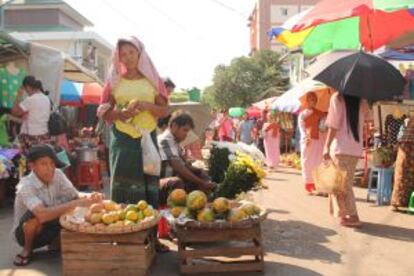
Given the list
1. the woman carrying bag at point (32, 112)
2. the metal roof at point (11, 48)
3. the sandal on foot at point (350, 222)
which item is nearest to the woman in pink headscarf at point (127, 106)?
the sandal on foot at point (350, 222)

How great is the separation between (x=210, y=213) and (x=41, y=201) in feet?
5.14

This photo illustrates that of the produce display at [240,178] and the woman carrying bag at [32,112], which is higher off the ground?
the woman carrying bag at [32,112]

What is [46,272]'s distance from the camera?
17.2ft

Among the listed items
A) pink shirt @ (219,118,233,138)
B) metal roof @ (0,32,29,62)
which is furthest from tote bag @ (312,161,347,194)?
pink shirt @ (219,118,233,138)

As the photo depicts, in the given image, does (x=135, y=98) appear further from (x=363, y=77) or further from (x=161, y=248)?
(x=363, y=77)

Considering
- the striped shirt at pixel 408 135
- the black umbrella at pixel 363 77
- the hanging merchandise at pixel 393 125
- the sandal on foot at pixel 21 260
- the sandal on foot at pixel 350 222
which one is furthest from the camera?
the hanging merchandise at pixel 393 125

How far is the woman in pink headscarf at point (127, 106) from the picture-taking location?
5.49 metres

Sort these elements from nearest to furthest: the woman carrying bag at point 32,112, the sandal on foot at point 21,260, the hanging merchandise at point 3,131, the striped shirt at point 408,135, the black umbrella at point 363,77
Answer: the sandal on foot at point 21,260
the black umbrella at point 363,77
the striped shirt at point 408,135
the woman carrying bag at point 32,112
the hanging merchandise at point 3,131

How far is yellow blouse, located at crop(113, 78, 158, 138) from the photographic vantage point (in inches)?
218

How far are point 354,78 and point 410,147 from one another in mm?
1556

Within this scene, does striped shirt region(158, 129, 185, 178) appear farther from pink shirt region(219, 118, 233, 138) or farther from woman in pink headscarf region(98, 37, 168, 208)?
pink shirt region(219, 118, 233, 138)

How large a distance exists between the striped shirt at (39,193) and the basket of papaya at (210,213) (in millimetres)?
984

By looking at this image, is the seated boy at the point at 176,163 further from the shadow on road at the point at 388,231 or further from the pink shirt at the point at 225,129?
the pink shirt at the point at 225,129

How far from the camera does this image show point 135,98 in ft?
18.2
